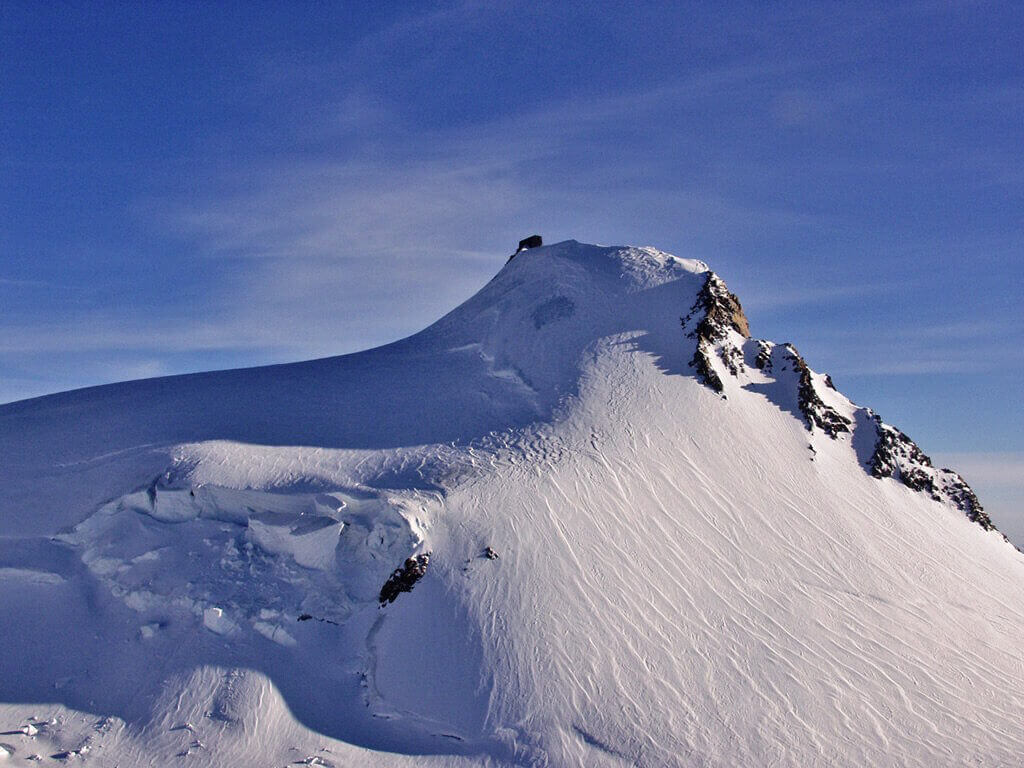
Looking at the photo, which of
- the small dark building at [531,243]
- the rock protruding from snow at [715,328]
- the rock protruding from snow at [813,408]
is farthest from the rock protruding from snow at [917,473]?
the small dark building at [531,243]

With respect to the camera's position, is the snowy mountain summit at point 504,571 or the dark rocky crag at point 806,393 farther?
the dark rocky crag at point 806,393

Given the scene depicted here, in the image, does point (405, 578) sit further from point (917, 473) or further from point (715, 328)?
point (917, 473)

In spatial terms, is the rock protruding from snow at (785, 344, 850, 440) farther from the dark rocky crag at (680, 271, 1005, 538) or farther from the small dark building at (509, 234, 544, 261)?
the small dark building at (509, 234, 544, 261)

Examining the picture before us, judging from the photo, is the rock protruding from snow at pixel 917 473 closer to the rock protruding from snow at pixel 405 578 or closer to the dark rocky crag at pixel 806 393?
the dark rocky crag at pixel 806 393

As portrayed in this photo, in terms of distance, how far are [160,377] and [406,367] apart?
971cm

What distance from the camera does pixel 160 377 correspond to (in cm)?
2998

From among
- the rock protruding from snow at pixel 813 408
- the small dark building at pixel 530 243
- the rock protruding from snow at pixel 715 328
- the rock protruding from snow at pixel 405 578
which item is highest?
the small dark building at pixel 530 243

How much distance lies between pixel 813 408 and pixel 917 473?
4550 mm

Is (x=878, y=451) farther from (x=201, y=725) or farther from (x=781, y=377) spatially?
(x=201, y=725)

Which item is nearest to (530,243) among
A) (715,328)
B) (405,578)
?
(715,328)

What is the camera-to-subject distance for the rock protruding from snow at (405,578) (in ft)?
63.3

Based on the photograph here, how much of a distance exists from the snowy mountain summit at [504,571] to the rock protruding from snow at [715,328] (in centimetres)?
18

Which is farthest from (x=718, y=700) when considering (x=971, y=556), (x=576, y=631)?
(x=971, y=556)

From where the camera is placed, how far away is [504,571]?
19953 mm
